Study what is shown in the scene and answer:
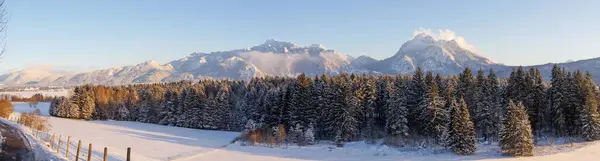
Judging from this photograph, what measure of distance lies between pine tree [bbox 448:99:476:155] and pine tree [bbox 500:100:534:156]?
3.86m

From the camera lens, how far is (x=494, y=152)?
178ft

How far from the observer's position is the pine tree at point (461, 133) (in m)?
54.2

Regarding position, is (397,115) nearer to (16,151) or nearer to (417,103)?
(417,103)

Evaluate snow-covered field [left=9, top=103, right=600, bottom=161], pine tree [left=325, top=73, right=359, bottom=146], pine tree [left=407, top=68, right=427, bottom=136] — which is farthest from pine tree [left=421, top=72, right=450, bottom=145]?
pine tree [left=325, top=73, right=359, bottom=146]

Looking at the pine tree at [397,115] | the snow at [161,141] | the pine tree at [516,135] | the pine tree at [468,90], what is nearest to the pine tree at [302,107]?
the snow at [161,141]

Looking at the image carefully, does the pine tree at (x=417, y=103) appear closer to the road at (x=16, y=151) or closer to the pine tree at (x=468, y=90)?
the pine tree at (x=468, y=90)

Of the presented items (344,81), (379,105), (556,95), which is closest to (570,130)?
(556,95)

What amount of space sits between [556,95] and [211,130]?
230 feet

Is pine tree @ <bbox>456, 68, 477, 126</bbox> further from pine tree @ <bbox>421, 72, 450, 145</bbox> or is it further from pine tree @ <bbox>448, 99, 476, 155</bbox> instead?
pine tree @ <bbox>448, 99, 476, 155</bbox>

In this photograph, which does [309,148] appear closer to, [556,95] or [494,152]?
[494,152]

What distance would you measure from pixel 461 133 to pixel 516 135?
655 centimetres

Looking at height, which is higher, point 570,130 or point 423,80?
point 423,80

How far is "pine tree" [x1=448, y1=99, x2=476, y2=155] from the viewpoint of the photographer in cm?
5418

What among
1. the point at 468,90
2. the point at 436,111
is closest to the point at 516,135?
the point at 436,111
